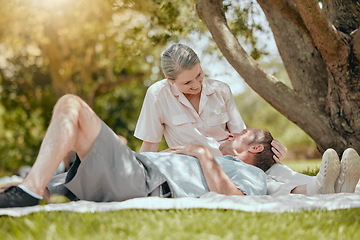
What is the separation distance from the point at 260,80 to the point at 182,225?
2804mm

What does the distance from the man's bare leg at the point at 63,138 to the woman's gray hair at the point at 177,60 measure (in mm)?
1289

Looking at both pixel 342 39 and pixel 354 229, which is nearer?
pixel 354 229

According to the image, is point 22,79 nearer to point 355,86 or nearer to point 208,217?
point 355,86

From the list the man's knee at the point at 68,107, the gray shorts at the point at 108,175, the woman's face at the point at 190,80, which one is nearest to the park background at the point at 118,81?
the gray shorts at the point at 108,175

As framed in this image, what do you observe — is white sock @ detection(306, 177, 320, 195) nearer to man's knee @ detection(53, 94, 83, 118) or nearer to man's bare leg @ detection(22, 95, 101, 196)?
man's bare leg @ detection(22, 95, 101, 196)

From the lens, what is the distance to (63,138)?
2.33 m

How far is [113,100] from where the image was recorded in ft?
45.6

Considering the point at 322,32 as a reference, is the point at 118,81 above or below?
below

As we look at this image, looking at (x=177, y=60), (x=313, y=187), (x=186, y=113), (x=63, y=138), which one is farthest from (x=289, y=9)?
(x=63, y=138)

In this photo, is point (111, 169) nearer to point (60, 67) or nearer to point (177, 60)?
point (177, 60)

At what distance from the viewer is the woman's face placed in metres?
3.60

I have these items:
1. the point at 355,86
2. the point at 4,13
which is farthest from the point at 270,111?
the point at 355,86

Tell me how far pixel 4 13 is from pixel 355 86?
29.4ft

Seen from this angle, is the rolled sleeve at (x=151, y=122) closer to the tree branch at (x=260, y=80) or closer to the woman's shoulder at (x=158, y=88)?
the woman's shoulder at (x=158, y=88)
